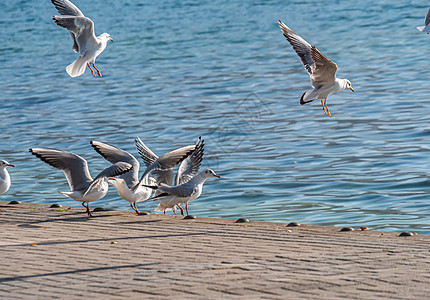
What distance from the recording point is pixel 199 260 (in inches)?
297

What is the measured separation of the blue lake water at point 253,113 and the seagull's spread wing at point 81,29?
3120 mm

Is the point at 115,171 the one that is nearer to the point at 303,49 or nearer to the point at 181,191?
the point at 181,191

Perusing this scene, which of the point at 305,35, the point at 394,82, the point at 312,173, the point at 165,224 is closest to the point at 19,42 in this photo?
the point at 305,35

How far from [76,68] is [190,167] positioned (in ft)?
6.57

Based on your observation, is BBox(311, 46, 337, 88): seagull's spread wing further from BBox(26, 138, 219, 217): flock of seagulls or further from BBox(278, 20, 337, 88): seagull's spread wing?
BBox(26, 138, 219, 217): flock of seagulls

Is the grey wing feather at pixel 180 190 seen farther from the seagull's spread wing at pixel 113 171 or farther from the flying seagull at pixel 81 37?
the flying seagull at pixel 81 37

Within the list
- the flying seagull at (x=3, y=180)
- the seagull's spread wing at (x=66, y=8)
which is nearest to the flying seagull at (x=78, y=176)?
the flying seagull at (x=3, y=180)

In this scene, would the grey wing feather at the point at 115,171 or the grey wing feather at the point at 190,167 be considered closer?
the grey wing feather at the point at 115,171

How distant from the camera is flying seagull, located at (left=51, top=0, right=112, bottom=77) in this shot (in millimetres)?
10055

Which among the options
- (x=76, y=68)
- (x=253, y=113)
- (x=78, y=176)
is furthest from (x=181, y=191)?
(x=253, y=113)

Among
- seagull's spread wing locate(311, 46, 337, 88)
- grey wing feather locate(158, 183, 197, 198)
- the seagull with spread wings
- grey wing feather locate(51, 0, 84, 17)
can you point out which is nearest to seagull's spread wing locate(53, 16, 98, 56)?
grey wing feather locate(51, 0, 84, 17)

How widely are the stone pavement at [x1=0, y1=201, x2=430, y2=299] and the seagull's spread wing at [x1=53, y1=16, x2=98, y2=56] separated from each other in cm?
215

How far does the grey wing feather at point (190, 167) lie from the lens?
430 inches

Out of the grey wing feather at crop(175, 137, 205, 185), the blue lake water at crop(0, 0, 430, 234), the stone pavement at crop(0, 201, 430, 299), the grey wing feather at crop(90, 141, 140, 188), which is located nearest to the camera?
the stone pavement at crop(0, 201, 430, 299)
